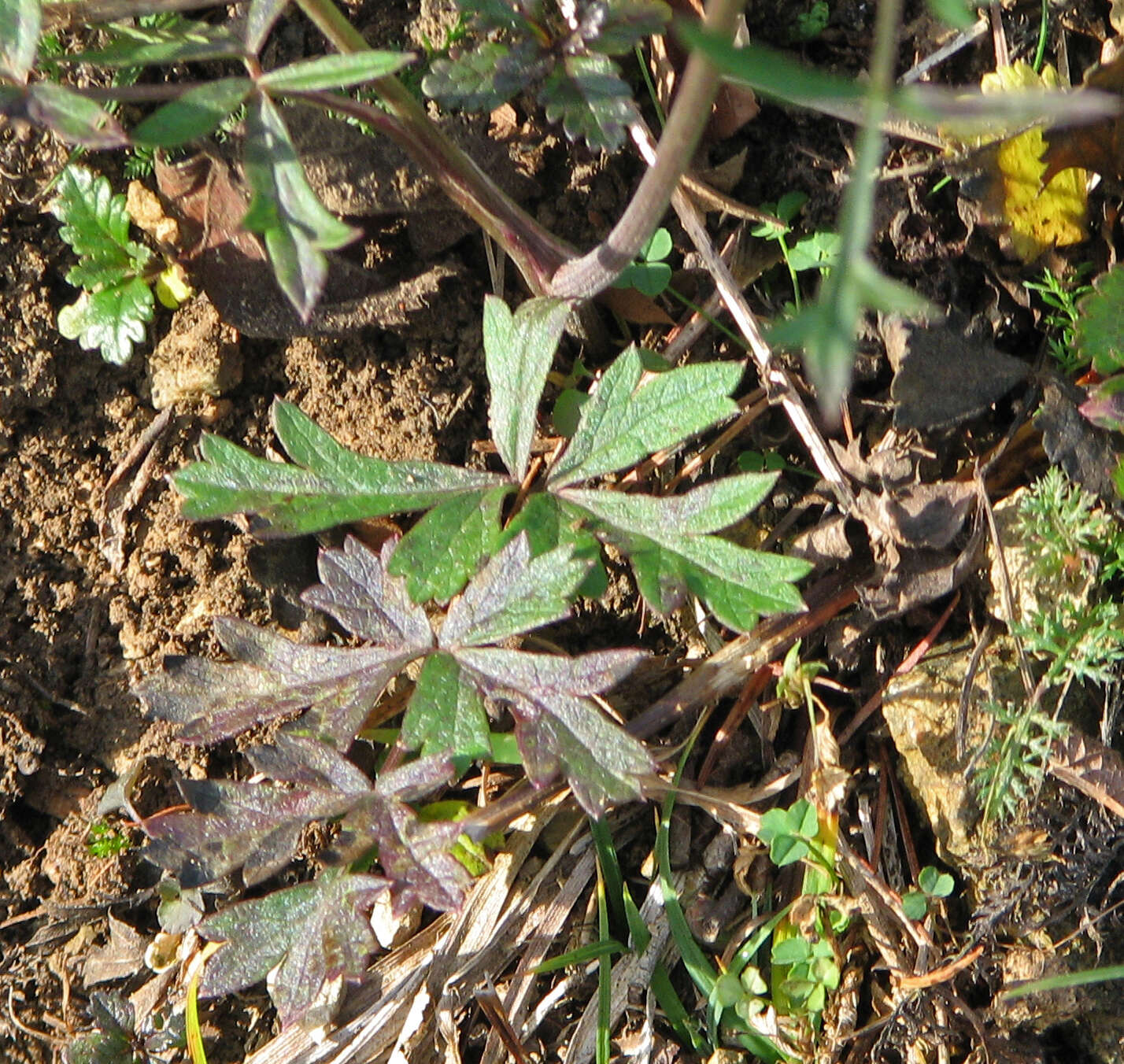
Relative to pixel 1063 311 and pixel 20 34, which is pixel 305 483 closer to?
pixel 20 34

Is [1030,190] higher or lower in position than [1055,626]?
higher

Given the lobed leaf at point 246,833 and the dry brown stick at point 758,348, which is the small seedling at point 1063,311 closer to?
the dry brown stick at point 758,348

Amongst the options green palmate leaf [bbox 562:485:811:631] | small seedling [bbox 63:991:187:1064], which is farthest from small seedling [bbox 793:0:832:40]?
small seedling [bbox 63:991:187:1064]

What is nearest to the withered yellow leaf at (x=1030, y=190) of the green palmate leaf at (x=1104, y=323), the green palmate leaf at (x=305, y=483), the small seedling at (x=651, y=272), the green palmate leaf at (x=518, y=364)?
the green palmate leaf at (x=1104, y=323)

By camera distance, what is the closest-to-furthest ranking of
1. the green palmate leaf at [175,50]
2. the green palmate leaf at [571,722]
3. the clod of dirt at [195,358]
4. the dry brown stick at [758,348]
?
the green palmate leaf at [175,50] → the green palmate leaf at [571,722] → the dry brown stick at [758,348] → the clod of dirt at [195,358]

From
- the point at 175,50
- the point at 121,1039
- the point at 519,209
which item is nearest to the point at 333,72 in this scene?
the point at 175,50

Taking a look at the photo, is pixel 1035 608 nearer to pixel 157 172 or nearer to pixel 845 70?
pixel 845 70
